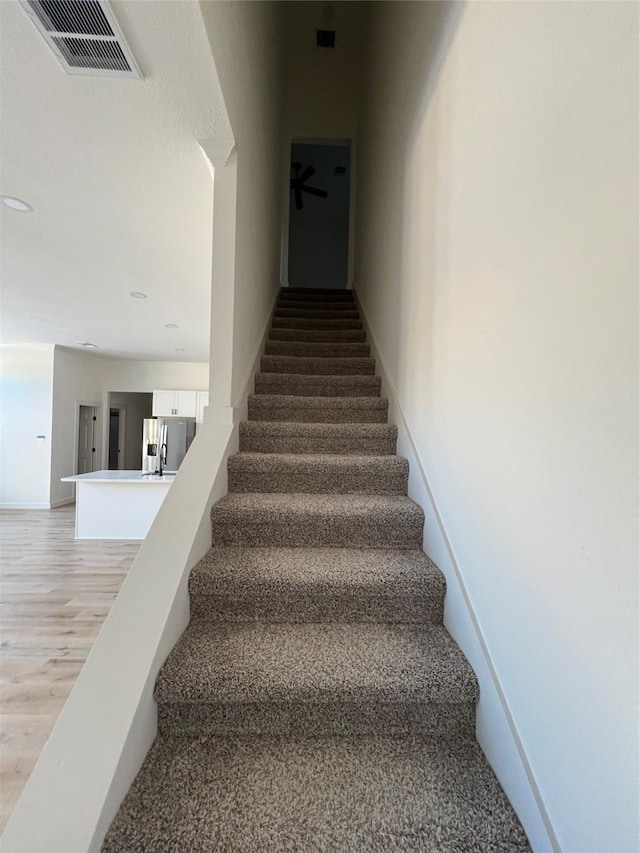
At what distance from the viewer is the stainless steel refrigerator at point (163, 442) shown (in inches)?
232

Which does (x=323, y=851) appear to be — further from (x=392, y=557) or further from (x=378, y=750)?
(x=392, y=557)

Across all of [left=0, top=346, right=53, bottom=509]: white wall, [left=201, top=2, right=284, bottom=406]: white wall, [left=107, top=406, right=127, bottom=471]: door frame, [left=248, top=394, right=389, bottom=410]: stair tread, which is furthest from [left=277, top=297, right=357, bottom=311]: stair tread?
[left=107, top=406, right=127, bottom=471]: door frame

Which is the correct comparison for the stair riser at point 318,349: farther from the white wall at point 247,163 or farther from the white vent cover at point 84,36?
the white vent cover at point 84,36

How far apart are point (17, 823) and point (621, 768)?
3.91ft

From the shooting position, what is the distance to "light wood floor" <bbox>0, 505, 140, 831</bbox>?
186cm

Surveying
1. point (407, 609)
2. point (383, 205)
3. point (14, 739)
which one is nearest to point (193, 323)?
point (383, 205)

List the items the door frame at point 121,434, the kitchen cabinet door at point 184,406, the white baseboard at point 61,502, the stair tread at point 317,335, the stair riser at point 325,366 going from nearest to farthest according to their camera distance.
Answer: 1. the stair riser at point 325,366
2. the stair tread at point 317,335
3. the white baseboard at point 61,502
4. the kitchen cabinet door at point 184,406
5. the door frame at point 121,434

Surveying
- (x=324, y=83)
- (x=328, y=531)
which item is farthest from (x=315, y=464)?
(x=324, y=83)

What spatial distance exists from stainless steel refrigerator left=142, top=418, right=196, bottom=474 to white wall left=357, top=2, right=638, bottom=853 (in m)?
5.26

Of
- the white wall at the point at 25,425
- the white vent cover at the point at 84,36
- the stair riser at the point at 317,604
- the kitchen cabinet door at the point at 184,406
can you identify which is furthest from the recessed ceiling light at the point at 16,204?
the kitchen cabinet door at the point at 184,406

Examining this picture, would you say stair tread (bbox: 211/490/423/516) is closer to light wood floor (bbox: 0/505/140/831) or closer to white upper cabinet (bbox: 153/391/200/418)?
light wood floor (bbox: 0/505/140/831)

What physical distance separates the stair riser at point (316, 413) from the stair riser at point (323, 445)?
263 millimetres

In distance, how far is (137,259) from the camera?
3.19 meters

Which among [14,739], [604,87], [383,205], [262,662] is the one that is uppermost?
[383,205]
